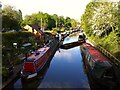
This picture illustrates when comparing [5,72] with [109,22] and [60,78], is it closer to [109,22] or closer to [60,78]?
A: [60,78]

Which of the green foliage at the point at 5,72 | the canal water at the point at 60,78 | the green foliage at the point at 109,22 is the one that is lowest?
the canal water at the point at 60,78

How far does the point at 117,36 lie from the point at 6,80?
1853 cm

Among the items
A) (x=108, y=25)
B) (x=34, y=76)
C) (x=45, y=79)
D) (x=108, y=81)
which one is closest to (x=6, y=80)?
(x=34, y=76)

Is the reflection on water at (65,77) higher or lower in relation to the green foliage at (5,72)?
lower

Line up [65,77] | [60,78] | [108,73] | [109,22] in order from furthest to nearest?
[109,22], [65,77], [60,78], [108,73]

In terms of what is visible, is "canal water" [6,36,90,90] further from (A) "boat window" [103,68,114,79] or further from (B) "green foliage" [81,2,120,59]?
(B) "green foliage" [81,2,120,59]

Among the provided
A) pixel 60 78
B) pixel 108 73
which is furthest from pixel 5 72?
pixel 108 73

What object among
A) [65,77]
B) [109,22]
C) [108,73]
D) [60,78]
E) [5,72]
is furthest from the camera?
[109,22]

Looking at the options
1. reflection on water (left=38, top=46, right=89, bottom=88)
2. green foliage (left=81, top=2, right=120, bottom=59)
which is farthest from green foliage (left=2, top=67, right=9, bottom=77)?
green foliage (left=81, top=2, right=120, bottom=59)

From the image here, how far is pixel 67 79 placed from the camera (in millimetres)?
21969

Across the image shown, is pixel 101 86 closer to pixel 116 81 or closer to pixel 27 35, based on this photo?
pixel 116 81

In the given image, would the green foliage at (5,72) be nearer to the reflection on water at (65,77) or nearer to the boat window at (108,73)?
the reflection on water at (65,77)

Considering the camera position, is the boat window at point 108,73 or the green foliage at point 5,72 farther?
the green foliage at point 5,72

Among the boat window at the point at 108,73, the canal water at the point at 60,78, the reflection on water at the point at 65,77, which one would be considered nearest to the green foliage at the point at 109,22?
the reflection on water at the point at 65,77
